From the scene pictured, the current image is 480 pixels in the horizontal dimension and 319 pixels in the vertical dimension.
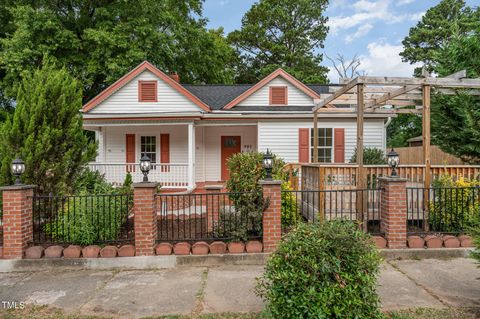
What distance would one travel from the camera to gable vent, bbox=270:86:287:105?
41.2 ft

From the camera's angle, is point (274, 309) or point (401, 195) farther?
point (401, 195)

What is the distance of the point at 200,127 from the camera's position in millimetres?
12797

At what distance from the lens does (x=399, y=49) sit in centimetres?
2989

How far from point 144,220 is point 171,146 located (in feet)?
26.1

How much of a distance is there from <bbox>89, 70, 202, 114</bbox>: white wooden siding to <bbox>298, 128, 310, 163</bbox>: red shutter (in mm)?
4790

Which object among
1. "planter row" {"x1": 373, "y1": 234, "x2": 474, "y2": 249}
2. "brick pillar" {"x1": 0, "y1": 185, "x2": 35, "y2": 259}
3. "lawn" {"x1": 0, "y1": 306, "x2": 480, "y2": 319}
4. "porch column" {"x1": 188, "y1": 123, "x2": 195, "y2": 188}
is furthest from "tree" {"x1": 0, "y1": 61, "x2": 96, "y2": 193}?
"planter row" {"x1": 373, "y1": 234, "x2": 474, "y2": 249}

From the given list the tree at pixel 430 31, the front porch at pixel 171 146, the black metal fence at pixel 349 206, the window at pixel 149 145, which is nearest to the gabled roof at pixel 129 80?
the front porch at pixel 171 146

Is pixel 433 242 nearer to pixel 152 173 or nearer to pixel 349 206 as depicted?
pixel 349 206

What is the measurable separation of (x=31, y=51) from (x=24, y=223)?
13245 mm

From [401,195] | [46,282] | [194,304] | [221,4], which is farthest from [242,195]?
[221,4]

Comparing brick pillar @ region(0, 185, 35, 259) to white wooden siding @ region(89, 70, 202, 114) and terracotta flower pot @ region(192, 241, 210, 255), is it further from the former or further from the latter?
white wooden siding @ region(89, 70, 202, 114)

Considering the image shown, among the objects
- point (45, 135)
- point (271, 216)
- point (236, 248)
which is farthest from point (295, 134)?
point (45, 135)

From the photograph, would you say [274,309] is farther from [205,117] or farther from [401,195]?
[205,117]

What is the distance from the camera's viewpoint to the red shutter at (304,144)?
38.8 feet
